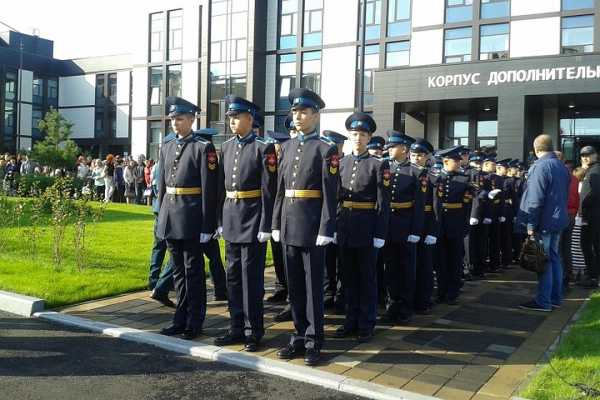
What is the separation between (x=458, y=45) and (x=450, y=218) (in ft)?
64.7

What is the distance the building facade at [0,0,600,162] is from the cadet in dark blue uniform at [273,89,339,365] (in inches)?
503

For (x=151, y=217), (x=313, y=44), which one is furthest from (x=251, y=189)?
(x=313, y=44)

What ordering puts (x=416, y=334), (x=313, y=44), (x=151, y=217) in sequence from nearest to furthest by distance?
(x=416, y=334) → (x=151, y=217) → (x=313, y=44)

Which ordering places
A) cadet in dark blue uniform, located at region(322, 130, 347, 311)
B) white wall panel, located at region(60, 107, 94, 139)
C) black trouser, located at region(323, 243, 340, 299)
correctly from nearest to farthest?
cadet in dark blue uniform, located at region(322, 130, 347, 311)
black trouser, located at region(323, 243, 340, 299)
white wall panel, located at region(60, 107, 94, 139)

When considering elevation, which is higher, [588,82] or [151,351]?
[588,82]

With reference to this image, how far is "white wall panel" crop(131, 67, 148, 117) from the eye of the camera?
128ft

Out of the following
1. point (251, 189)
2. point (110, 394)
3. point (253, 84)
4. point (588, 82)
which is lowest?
point (110, 394)

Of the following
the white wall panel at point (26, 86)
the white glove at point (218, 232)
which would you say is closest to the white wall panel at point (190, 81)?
the white wall panel at point (26, 86)

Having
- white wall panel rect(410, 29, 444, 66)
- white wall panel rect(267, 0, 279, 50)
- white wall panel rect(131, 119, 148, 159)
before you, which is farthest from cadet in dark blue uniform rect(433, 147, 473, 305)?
white wall panel rect(131, 119, 148, 159)

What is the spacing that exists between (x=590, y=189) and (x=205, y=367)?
275 inches

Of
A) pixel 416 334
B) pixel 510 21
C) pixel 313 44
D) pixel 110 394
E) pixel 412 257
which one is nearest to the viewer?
pixel 110 394

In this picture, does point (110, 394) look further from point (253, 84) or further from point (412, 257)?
point (253, 84)

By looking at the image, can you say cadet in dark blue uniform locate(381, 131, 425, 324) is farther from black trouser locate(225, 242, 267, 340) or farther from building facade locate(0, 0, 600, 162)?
building facade locate(0, 0, 600, 162)

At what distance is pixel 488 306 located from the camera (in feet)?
24.6
